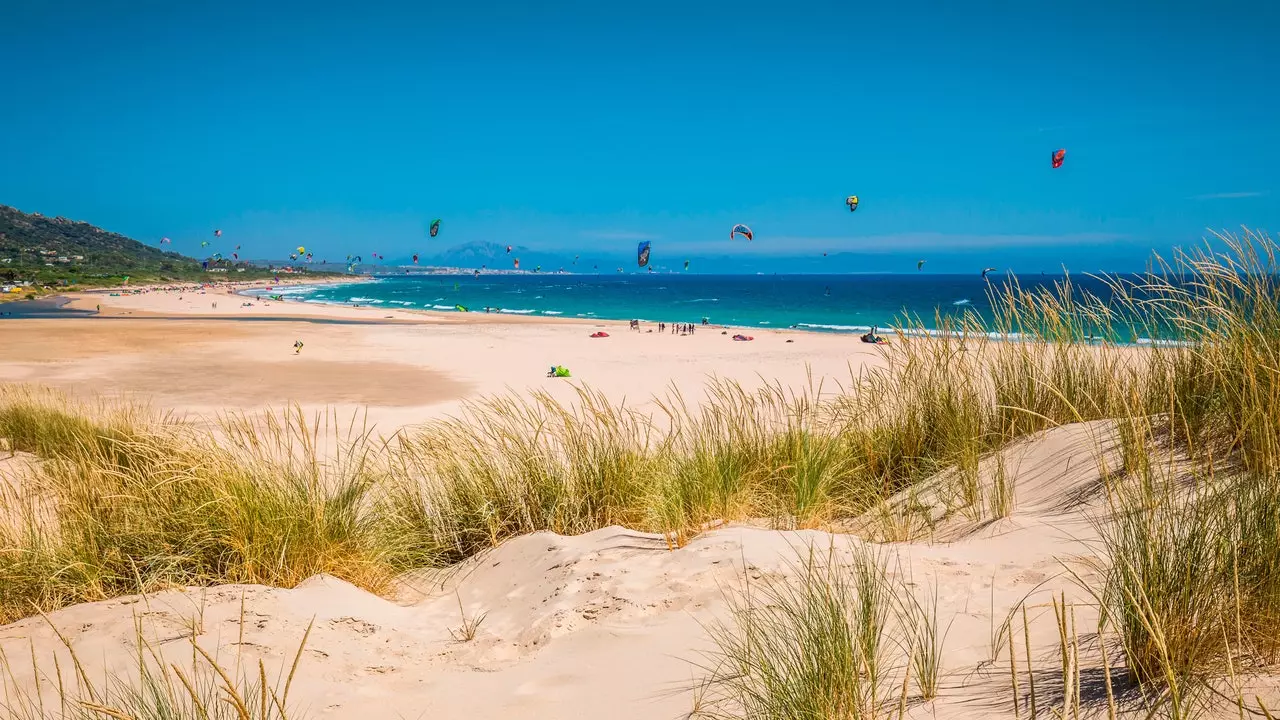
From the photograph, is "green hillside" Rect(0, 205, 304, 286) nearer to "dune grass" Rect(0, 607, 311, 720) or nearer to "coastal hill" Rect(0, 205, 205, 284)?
"coastal hill" Rect(0, 205, 205, 284)

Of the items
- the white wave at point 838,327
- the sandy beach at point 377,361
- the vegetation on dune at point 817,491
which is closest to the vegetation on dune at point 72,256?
the sandy beach at point 377,361

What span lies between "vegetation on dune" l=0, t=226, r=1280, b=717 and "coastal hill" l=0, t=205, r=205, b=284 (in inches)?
3218

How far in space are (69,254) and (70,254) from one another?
12 cm

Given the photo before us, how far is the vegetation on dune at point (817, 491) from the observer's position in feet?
6.98

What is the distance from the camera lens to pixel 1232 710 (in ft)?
5.99

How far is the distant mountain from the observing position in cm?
8300

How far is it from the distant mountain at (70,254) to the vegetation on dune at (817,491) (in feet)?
270

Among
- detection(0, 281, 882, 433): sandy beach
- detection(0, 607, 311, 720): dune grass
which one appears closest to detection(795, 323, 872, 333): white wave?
detection(0, 281, 882, 433): sandy beach

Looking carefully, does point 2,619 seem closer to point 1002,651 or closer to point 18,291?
point 1002,651

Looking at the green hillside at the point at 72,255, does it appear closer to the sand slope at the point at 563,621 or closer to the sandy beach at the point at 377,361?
the sandy beach at the point at 377,361

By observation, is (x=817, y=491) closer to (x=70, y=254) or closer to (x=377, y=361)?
(x=377, y=361)

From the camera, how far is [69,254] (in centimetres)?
11181

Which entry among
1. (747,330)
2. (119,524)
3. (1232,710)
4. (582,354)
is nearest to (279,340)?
(582,354)

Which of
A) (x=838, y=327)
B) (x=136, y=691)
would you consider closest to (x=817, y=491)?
(x=136, y=691)
